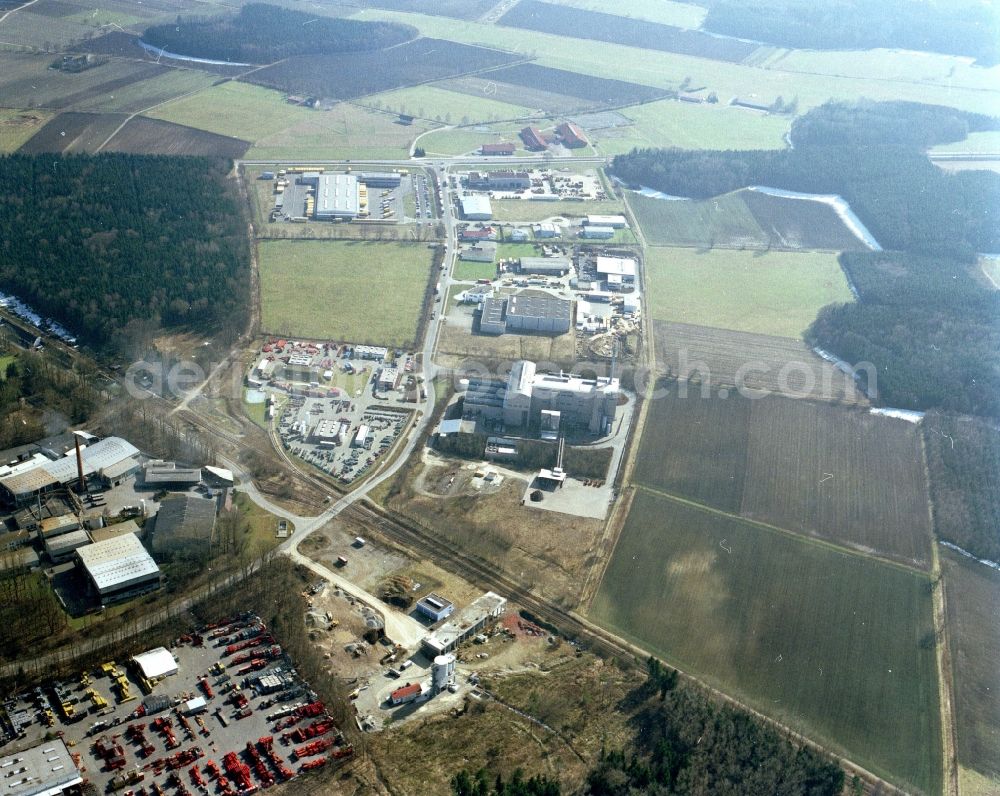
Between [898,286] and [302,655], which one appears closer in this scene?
A: [302,655]

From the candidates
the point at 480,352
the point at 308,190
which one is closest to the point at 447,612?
the point at 480,352

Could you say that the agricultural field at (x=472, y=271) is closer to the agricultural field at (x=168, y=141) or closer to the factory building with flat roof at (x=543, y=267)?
the factory building with flat roof at (x=543, y=267)

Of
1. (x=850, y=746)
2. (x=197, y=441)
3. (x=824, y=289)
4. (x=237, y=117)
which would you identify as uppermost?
(x=237, y=117)

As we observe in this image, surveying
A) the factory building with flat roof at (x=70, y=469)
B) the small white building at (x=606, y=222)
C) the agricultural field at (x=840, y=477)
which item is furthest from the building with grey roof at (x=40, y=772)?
the small white building at (x=606, y=222)

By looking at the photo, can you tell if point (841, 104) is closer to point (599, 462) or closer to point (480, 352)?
point (480, 352)

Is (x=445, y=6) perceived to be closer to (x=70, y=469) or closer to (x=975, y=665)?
(x=70, y=469)

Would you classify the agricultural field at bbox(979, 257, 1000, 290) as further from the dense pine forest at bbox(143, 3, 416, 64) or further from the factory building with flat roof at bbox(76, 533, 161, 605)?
the dense pine forest at bbox(143, 3, 416, 64)

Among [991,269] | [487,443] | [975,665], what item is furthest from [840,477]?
[991,269]
